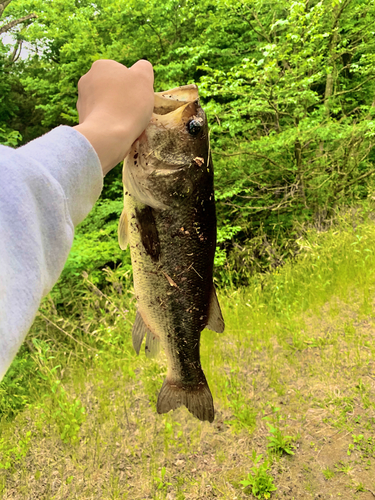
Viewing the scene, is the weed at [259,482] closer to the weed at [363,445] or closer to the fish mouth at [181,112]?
the weed at [363,445]

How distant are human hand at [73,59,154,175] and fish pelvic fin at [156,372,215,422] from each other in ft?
3.41

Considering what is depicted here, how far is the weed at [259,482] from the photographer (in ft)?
8.57

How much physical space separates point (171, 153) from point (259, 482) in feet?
8.21

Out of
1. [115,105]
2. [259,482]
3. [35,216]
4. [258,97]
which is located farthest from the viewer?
[258,97]

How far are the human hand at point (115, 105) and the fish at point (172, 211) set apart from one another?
7.8 inches

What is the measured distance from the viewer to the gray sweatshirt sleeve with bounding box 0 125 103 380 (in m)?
0.59

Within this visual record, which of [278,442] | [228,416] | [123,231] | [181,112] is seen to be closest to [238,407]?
[228,416]

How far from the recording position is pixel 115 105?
3.33 feet

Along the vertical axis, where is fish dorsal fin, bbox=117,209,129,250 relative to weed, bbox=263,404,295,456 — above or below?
above

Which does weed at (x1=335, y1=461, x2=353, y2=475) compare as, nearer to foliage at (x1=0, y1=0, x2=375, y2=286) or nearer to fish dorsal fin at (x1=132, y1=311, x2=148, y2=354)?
fish dorsal fin at (x1=132, y1=311, x2=148, y2=354)

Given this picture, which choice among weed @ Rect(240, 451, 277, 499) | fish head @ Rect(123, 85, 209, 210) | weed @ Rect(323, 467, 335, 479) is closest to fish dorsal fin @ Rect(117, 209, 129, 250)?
fish head @ Rect(123, 85, 209, 210)

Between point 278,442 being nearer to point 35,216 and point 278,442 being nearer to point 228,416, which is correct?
point 228,416

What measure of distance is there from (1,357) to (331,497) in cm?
284

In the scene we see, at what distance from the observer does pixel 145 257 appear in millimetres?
1383
